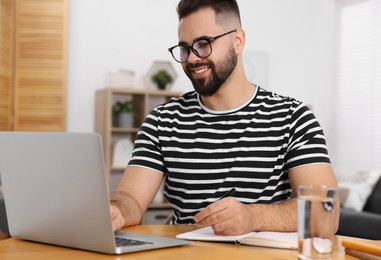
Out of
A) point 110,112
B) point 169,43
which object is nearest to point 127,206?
point 110,112

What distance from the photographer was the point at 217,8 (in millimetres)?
2180

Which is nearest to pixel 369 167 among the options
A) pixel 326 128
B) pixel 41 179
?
pixel 326 128

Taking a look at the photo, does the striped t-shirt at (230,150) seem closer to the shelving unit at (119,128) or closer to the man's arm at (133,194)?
the man's arm at (133,194)

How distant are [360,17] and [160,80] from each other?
2020 millimetres

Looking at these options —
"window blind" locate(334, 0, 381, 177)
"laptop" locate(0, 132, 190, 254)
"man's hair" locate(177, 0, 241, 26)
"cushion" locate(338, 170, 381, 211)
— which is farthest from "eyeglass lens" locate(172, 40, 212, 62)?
"window blind" locate(334, 0, 381, 177)

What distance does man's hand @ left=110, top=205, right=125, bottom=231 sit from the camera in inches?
66.3

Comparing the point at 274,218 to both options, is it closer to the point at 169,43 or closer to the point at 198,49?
the point at 198,49

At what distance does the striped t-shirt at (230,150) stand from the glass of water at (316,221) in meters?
0.76

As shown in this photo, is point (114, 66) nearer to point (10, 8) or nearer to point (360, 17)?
point (10, 8)

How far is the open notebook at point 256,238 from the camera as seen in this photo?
148cm

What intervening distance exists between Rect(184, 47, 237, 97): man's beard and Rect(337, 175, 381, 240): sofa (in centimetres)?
230

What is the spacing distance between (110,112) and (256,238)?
3.85 metres

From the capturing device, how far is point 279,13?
6.16m

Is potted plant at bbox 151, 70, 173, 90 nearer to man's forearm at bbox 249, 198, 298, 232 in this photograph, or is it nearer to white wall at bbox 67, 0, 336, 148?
white wall at bbox 67, 0, 336, 148
